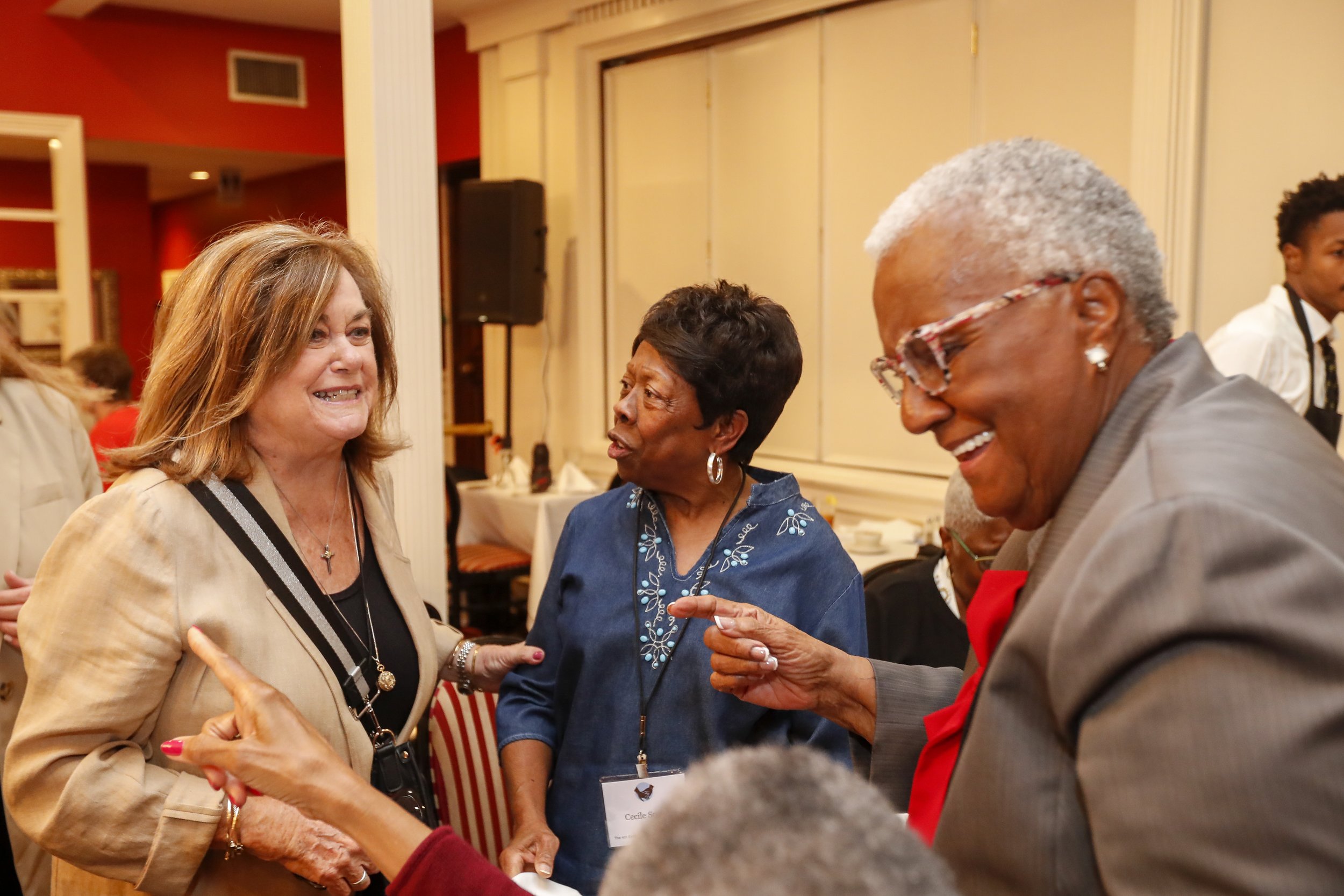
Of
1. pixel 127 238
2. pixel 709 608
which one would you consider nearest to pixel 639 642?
pixel 709 608

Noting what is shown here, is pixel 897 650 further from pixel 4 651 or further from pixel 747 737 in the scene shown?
pixel 4 651

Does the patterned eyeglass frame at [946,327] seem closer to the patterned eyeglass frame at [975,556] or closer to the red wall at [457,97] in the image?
the patterned eyeglass frame at [975,556]

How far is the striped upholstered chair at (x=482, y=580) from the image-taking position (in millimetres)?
5594

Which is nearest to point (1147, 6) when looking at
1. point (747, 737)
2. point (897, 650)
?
point (897, 650)

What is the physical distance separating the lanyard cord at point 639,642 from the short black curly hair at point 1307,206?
3.10 meters

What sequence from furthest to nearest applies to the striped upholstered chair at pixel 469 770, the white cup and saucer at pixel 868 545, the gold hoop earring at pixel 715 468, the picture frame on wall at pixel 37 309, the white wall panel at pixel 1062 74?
the picture frame on wall at pixel 37 309 < the white wall panel at pixel 1062 74 < the white cup and saucer at pixel 868 545 < the striped upholstered chair at pixel 469 770 < the gold hoop earring at pixel 715 468

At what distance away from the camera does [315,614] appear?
1.57 m

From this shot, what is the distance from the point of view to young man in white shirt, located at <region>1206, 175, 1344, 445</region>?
3.82m

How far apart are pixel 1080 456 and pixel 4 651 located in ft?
7.08

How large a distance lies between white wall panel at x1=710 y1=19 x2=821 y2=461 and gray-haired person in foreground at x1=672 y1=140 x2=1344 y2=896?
17.1 ft

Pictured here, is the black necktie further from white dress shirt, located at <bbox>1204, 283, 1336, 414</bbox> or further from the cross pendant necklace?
the cross pendant necklace

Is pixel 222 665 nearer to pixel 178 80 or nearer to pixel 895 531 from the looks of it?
pixel 895 531

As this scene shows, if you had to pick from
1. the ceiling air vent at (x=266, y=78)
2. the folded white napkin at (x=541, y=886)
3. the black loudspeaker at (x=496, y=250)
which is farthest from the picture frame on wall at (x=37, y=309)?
the folded white napkin at (x=541, y=886)

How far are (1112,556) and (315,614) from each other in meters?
1.19
